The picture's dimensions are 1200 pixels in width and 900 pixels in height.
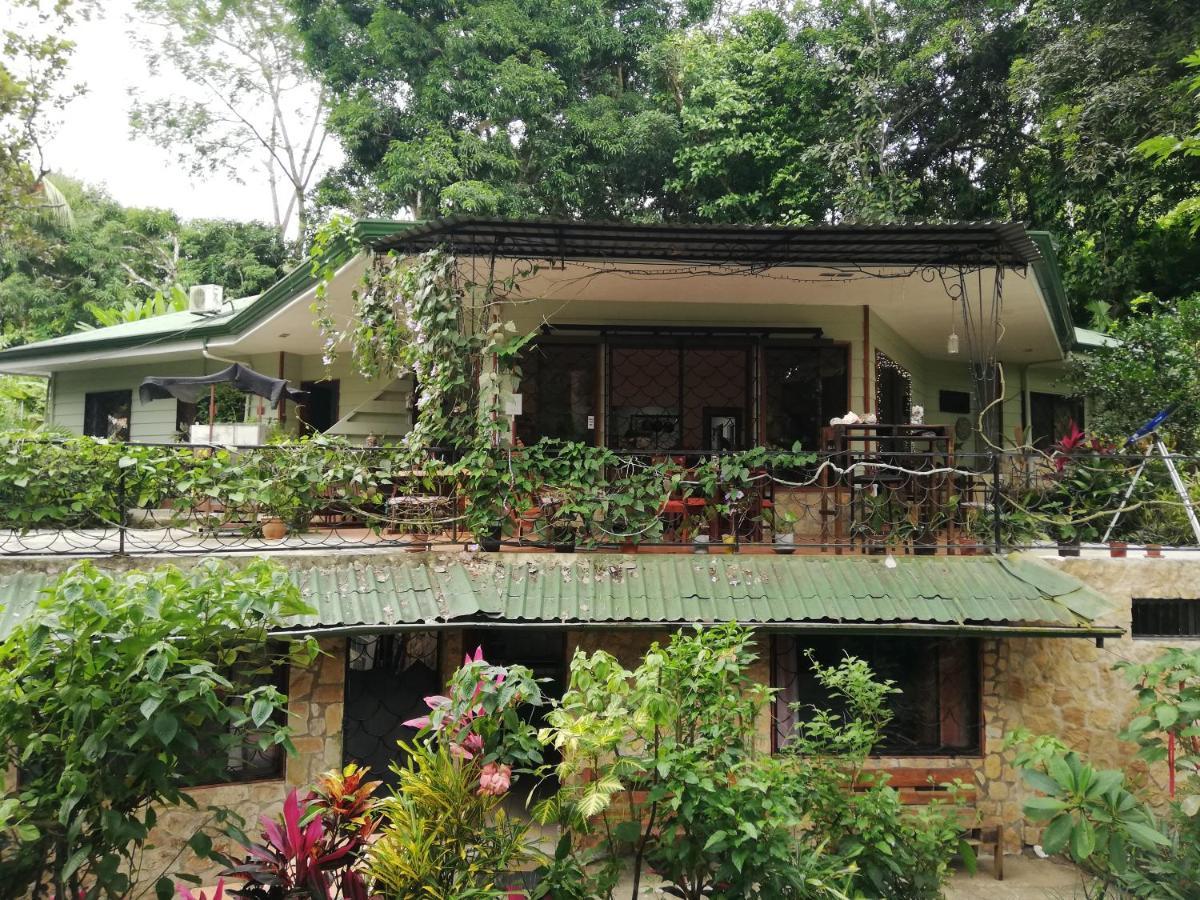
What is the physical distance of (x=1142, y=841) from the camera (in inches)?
150

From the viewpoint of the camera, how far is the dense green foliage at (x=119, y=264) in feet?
82.7

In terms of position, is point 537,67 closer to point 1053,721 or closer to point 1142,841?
point 1053,721

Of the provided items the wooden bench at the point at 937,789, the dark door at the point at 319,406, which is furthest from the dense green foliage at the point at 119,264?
the wooden bench at the point at 937,789

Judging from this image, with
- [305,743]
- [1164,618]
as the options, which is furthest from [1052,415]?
[305,743]

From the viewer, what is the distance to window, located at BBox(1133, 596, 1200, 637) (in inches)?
300

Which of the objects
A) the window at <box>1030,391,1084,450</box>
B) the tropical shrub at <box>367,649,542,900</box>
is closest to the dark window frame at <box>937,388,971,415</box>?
the window at <box>1030,391,1084,450</box>

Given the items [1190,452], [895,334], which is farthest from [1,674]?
[1190,452]

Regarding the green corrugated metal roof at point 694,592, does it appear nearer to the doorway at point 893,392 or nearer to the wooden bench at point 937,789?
the wooden bench at point 937,789

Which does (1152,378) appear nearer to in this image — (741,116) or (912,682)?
(912,682)

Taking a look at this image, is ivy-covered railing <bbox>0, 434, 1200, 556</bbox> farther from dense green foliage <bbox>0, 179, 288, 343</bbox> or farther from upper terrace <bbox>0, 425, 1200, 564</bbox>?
dense green foliage <bbox>0, 179, 288, 343</bbox>

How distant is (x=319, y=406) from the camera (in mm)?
14445

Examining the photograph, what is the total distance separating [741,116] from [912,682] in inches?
646

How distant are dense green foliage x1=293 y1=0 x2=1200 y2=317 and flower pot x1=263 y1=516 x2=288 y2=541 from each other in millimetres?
13195

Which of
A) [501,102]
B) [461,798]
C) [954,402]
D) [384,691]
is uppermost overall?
[501,102]
